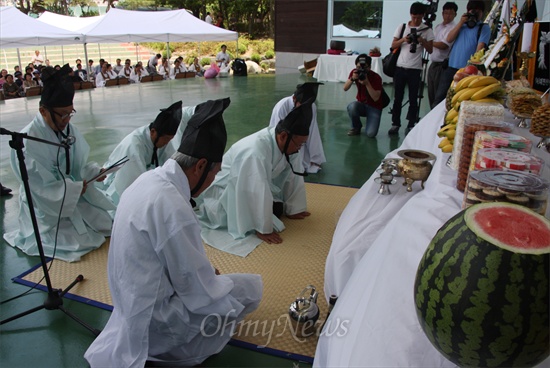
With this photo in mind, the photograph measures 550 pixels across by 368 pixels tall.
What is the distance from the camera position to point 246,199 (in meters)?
3.25

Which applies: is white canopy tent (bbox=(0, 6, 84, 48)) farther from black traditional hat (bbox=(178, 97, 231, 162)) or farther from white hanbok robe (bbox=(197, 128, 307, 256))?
black traditional hat (bbox=(178, 97, 231, 162))

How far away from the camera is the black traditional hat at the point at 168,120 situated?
10.4ft

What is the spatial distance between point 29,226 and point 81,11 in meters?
32.9

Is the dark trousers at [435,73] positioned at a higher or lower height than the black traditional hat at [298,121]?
higher

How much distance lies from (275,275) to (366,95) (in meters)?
3.95

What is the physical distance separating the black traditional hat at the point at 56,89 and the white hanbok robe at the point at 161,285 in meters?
1.51

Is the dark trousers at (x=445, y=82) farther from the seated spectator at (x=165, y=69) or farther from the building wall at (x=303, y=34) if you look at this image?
the seated spectator at (x=165, y=69)

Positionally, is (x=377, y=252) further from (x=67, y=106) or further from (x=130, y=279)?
(x=67, y=106)

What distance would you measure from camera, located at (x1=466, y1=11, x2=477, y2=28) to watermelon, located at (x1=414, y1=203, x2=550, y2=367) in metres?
4.76

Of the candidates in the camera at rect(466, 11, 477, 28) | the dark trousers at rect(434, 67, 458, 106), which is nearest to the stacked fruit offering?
the camera at rect(466, 11, 477, 28)

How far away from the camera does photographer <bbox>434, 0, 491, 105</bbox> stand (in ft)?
15.7

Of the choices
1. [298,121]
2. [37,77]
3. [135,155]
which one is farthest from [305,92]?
[37,77]

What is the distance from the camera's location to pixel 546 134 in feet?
6.83

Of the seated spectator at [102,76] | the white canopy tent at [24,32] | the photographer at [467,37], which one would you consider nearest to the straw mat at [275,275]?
the photographer at [467,37]
